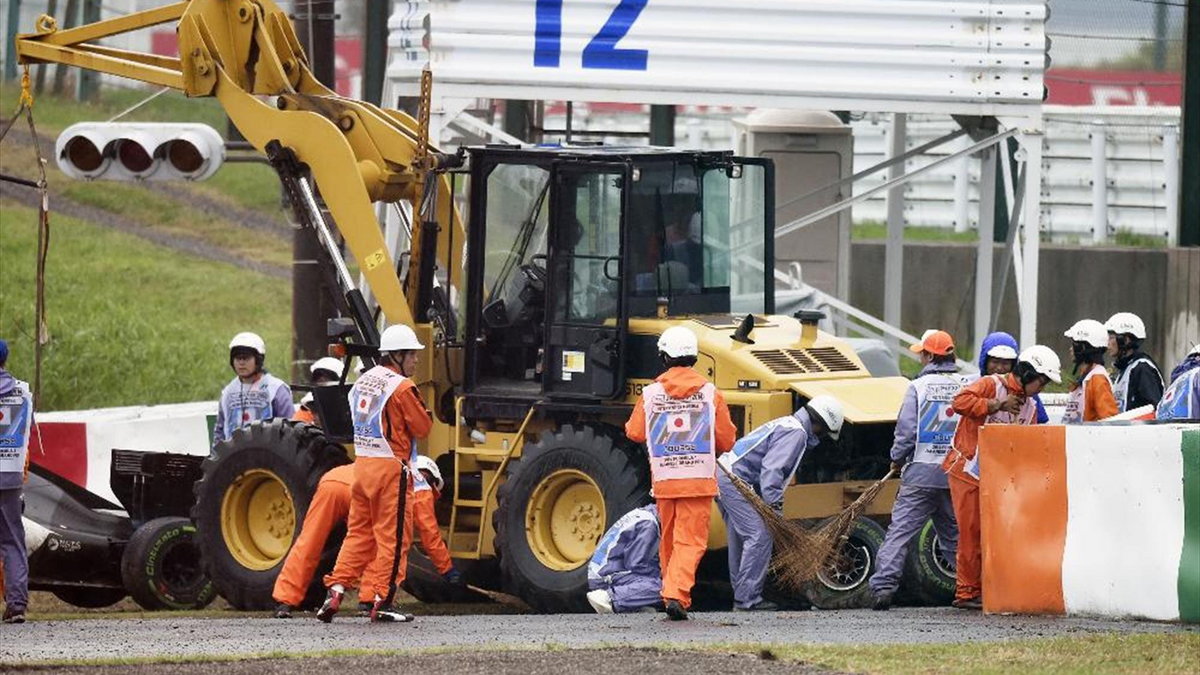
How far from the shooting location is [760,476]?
532 inches

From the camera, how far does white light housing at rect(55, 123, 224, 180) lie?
17.8m

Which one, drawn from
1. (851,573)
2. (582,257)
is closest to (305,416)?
(582,257)

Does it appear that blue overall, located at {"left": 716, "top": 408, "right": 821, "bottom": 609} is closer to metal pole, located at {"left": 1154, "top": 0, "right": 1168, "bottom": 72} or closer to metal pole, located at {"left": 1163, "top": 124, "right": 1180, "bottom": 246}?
metal pole, located at {"left": 1154, "top": 0, "right": 1168, "bottom": 72}

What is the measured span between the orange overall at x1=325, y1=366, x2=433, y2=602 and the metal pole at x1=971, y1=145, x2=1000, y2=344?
7.31m

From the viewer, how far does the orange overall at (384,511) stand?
513 inches

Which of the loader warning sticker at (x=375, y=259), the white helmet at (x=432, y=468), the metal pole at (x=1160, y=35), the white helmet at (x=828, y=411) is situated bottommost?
the white helmet at (x=432, y=468)

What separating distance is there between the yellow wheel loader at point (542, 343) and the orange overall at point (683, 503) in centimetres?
65

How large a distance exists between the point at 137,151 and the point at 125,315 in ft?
27.4

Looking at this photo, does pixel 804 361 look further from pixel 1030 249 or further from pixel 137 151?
pixel 137 151

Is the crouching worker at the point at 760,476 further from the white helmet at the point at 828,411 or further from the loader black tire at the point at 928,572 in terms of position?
the loader black tire at the point at 928,572

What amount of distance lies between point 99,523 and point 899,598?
5.08 metres

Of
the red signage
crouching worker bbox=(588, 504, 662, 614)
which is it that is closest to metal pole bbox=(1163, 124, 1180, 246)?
the red signage

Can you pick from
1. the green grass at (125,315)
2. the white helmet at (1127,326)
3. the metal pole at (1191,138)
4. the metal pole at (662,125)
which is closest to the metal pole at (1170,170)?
the metal pole at (1191,138)

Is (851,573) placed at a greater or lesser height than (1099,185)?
lesser
